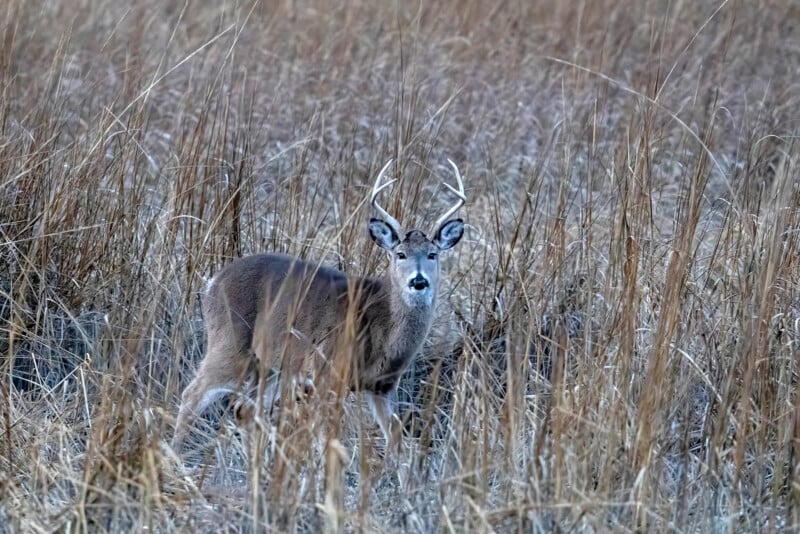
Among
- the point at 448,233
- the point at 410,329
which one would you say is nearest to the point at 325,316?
the point at 410,329

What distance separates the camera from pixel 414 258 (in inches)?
206

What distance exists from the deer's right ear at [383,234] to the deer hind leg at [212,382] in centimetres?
69

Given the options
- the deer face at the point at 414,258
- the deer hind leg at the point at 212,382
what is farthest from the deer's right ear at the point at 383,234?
the deer hind leg at the point at 212,382

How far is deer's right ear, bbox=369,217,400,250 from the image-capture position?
524 cm

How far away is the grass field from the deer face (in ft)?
0.75

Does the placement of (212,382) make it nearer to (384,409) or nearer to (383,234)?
(384,409)

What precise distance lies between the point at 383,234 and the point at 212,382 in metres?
0.89

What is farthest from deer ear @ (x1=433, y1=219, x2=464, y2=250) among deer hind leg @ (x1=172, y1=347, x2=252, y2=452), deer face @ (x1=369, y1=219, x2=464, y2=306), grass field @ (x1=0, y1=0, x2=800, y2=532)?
deer hind leg @ (x1=172, y1=347, x2=252, y2=452)

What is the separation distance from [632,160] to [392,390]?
150 cm

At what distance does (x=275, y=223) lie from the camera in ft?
19.9

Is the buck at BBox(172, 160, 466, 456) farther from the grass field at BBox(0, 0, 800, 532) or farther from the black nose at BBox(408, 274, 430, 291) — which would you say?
the grass field at BBox(0, 0, 800, 532)

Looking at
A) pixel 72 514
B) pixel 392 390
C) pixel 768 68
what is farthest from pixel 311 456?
pixel 768 68

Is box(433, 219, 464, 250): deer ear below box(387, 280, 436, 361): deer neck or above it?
above

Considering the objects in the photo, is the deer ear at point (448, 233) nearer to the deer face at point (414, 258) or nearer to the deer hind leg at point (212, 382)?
the deer face at point (414, 258)
